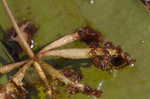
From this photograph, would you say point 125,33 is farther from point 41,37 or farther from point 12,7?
point 12,7

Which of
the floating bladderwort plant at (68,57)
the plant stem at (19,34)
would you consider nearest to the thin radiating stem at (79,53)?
the floating bladderwort plant at (68,57)

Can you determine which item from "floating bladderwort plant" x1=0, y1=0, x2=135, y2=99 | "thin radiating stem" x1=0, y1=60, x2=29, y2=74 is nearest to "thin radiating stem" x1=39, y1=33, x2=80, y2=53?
"floating bladderwort plant" x1=0, y1=0, x2=135, y2=99

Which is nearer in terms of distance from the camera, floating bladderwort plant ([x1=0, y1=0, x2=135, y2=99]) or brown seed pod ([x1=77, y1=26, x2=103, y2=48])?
floating bladderwort plant ([x1=0, y1=0, x2=135, y2=99])

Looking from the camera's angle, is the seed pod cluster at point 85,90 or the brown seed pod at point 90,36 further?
the brown seed pod at point 90,36

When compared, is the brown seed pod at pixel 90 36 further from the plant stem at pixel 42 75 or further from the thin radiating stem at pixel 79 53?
the plant stem at pixel 42 75

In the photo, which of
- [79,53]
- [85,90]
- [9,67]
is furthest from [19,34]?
[85,90]

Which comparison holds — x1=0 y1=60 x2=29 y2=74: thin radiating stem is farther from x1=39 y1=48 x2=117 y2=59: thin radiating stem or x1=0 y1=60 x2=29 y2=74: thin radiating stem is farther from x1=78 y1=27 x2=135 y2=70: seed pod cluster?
x1=78 y1=27 x2=135 y2=70: seed pod cluster

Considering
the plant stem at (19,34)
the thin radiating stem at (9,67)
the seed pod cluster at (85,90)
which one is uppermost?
the plant stem at (19,34)

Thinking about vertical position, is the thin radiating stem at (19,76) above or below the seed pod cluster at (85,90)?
above
